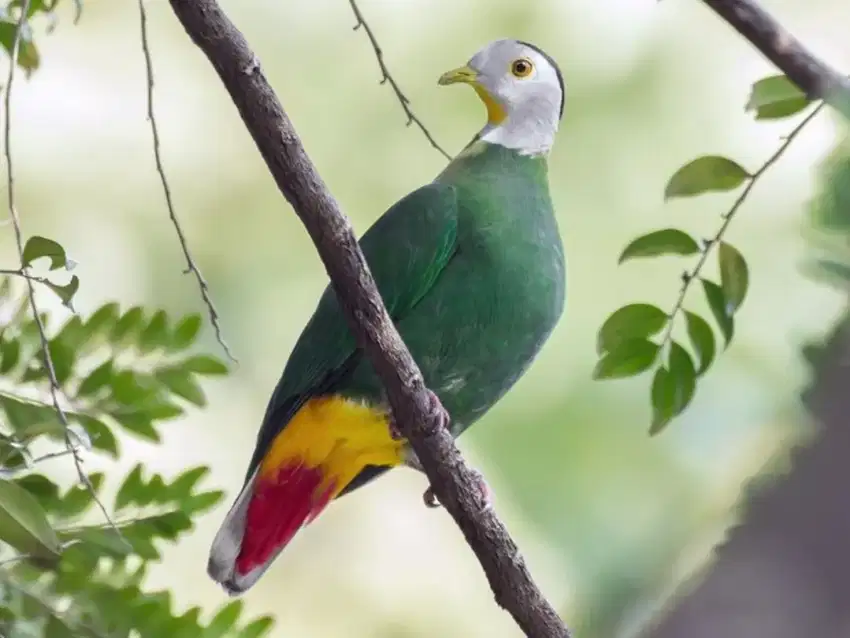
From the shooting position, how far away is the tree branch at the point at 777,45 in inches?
29.2

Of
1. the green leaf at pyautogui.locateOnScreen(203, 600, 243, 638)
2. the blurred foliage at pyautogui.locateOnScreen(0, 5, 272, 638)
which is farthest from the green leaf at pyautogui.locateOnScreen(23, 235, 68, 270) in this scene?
the green leaf at pyautogui.locateOnScreen(203, 600, 243, 638)

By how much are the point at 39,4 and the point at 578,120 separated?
2.10m

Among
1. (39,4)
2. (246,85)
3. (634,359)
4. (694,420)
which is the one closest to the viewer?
(246,85)

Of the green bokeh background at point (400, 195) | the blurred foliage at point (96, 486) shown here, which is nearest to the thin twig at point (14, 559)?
the blurred foliage at point (96, 486)

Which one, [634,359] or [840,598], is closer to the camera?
[840,598]

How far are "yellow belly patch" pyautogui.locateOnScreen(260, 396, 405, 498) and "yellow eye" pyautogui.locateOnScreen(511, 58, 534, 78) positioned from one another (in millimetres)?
538

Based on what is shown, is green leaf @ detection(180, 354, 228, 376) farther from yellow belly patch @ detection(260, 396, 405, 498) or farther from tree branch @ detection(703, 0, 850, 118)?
tree branch @ detection(703, 0, 850, 118)

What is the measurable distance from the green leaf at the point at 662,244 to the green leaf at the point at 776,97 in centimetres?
13

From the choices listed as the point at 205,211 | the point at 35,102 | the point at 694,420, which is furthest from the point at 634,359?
the point at 35,102

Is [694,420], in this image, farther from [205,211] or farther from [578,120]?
[205,211]

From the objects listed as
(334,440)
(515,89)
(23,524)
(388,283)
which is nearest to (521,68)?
(515,89)

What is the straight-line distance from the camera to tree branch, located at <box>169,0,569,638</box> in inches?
42.6

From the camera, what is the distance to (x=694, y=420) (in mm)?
3023

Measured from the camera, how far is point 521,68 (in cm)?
175
